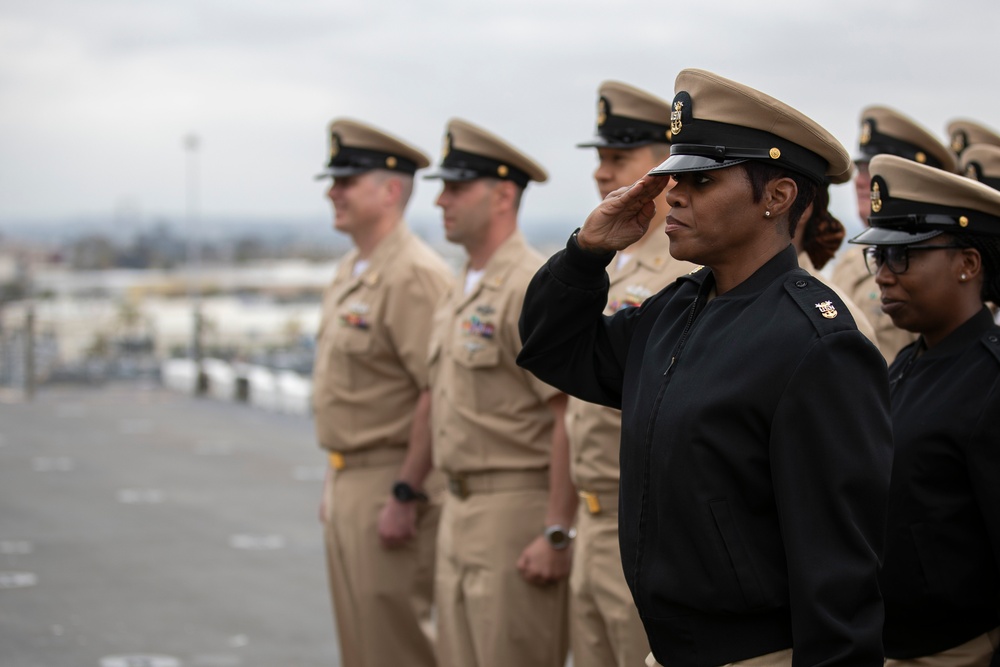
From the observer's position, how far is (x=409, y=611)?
5113 millimetres

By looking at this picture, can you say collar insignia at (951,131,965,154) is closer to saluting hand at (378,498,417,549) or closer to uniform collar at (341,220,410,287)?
uniform collar at (341,220,410,287)

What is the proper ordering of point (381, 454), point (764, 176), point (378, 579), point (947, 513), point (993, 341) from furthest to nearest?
point (381, 454)
point (378, 579)
point (993, 341)
point (947, 513)
point (764, 176)

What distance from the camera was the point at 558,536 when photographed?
14.0ft

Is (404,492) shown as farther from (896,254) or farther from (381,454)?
(896,254)

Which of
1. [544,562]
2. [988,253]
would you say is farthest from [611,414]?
[988,253]

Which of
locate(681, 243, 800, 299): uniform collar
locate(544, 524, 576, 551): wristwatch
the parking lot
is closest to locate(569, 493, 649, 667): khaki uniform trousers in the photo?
locate(544, 524, 576, 551): wristwatch

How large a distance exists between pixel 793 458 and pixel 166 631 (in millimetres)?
4827

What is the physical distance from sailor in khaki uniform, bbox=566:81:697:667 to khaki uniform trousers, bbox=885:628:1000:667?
3.14ft

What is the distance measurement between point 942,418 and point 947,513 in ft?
0.67

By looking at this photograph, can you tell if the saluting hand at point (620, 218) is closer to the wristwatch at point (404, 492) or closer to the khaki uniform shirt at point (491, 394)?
the khaki uniform shirt at point (491, 394)

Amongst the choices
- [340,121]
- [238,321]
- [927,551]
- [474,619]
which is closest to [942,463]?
[927,551]

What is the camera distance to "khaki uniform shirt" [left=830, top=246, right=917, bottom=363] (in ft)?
16.2

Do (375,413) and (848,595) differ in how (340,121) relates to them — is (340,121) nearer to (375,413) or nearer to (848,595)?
(375,413)

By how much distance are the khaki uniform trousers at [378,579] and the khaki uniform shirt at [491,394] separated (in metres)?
0.61
